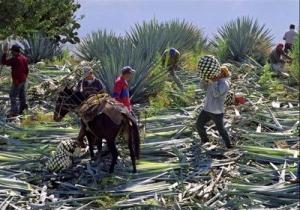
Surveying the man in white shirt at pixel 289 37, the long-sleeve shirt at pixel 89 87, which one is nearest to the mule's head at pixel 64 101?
Answer: the long-sleeve shirt at pixel 89 87

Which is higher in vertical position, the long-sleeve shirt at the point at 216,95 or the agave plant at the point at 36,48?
the agave plant at the point at 36,48

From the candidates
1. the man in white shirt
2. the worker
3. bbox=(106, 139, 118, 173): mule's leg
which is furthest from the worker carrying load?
the man in white shirt

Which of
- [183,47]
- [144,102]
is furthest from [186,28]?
[144,102]

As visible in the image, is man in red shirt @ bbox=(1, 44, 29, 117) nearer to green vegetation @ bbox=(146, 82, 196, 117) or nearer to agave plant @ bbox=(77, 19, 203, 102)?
agave plant @ bbox=(77, 19, 203, 102)

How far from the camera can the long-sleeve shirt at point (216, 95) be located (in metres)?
8.75

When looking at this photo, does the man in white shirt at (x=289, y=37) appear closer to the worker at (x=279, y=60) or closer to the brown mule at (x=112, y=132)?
the worker at (x=279, y=60)

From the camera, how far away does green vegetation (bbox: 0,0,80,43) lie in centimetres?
1501

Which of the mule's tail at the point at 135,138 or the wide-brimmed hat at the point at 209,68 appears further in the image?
the wide-brimmed hat at the point at 209,68

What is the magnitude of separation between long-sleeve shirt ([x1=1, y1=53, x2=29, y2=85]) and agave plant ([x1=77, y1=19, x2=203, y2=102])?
1.41m

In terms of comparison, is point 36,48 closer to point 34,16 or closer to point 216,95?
point 34,16

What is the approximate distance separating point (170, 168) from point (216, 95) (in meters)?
1.19

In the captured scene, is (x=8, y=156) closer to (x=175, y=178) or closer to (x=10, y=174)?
(x=10, y=174)

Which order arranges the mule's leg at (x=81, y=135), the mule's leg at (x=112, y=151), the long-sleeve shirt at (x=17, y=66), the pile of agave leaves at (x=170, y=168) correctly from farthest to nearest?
the long-sleeve shirt at (x=17, y=66) → the mule's leg at (x=81, y=135) → the mule's leg at (x=112, y=151) → the pile of agave leaves at (x=170, y=168)

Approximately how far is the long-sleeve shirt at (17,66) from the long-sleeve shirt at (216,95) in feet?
13.6
